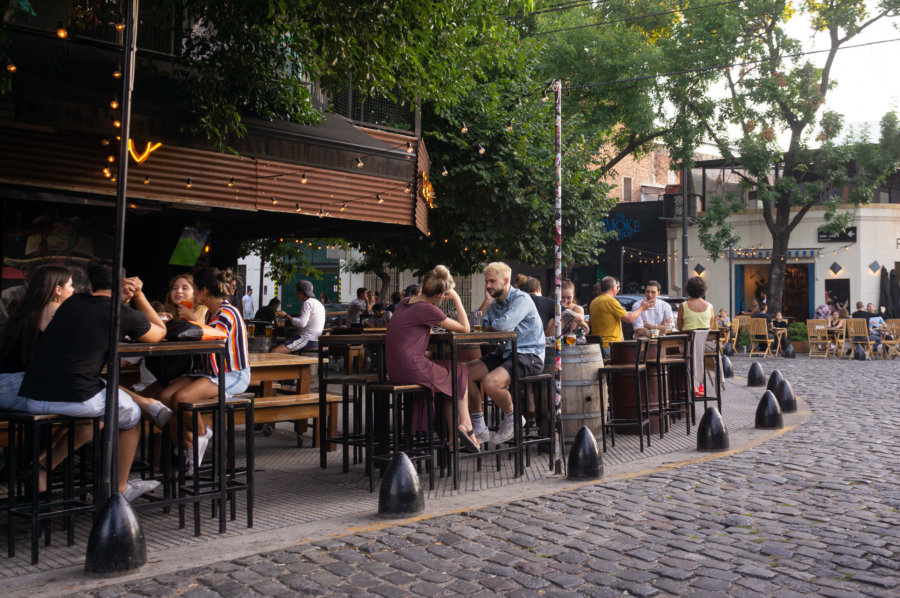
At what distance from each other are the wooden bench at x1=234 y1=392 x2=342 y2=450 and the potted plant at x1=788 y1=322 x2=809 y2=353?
21702 millimetres

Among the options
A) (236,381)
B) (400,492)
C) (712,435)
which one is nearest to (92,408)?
(236,381)

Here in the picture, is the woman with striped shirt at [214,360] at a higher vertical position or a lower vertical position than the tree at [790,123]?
lower

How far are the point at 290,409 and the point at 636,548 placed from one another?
428 cm

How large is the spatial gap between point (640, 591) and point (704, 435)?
4581 mm

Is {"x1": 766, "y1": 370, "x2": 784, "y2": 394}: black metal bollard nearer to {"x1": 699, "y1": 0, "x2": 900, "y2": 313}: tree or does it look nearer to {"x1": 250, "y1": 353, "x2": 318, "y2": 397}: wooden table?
{"x1": 250, "y1": 353, "x2": 318, "y2": 397}: wooden table

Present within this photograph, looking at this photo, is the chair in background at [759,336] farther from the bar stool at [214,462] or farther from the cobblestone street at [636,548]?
the bar stool at [214,462]

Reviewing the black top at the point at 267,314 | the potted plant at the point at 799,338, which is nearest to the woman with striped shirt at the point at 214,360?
the black top at the point at 267,314

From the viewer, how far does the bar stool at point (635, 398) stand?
9.05m

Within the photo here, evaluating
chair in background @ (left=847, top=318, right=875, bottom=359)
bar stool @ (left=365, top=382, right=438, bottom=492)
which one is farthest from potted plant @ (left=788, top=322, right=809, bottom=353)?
bar stool @ (left=365, top=382, right=438, bottom=492)

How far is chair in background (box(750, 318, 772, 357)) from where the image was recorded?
25.6 metres

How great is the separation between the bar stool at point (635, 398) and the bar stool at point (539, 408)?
692mm

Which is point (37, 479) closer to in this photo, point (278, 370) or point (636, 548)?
point (636, 548)

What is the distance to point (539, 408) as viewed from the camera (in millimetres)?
8828

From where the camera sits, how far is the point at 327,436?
842cm
